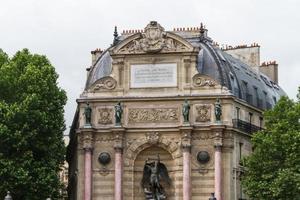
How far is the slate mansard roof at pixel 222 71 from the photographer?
7719 centimetres

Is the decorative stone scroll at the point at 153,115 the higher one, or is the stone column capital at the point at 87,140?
the decorative stone scroll at the point at 153,115

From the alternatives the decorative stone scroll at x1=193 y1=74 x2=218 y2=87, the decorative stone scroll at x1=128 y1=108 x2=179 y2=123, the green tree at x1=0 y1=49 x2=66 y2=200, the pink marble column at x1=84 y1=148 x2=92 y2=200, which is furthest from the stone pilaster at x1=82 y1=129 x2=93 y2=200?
the decorative stone scroll at x1=193 y1=74 x2=218 y2=87

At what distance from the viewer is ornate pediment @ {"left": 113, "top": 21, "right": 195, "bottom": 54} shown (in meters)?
76.5

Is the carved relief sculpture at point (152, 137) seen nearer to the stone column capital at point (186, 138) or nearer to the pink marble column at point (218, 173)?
the stone column capital at point (186, 138)

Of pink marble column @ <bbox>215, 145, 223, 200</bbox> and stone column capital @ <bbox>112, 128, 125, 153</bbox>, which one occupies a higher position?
stone column capital @ <bbox>112, 128, 125, 153</bbox>

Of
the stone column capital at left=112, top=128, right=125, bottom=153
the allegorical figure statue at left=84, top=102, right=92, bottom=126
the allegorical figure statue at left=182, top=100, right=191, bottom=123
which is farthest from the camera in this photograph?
the allegorical figure statue at left=84, top=102, right=92, bottom=126

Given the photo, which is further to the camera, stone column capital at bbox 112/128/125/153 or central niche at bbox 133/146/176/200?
central niche at bbox 133/146/176/200

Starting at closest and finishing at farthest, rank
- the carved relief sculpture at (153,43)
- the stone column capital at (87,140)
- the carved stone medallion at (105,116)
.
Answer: the stone column capital at (87,140) < the carved relief sculpture at (153,43) < the carved stone medallion at (105,116)

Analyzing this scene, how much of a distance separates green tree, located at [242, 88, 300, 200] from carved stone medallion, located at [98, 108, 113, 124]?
36.6 feet

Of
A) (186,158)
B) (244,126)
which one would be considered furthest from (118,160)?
(244,126)

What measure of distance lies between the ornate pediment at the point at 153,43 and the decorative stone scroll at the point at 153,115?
4.45m

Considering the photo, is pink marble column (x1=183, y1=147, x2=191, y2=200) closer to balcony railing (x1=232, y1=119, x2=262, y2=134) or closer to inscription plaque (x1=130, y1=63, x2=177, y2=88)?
balcony railing (x1=232, y1=119, x2=262, y2=134)

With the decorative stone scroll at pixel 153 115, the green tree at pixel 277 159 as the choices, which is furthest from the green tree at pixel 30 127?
the green tree at pixel 277 159

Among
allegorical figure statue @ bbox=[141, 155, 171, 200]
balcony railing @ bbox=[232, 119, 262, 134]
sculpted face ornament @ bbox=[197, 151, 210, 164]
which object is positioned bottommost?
allegorical figure statue @ bbox=[141, 155, 171, 200]
